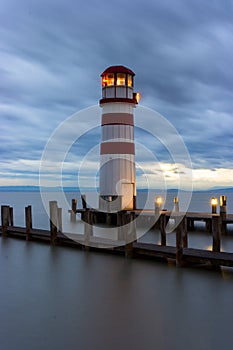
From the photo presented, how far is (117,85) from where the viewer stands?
2244 cm

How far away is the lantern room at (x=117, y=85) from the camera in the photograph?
22.4 meters

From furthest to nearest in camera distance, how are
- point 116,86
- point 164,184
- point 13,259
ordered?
point 164,184, point 116,86, point 13,259

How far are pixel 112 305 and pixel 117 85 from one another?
15.4 metres

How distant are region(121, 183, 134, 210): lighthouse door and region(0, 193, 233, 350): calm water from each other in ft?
30.4

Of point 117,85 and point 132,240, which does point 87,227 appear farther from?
point 117,85

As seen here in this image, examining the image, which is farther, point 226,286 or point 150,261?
point 150,261

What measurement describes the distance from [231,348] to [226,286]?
339 cm

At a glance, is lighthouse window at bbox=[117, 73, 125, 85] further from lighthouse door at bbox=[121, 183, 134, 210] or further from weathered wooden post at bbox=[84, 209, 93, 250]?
weathered wooden post at bbox=[84, 209, 93, 250]

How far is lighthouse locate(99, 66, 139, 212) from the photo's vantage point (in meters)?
22.4

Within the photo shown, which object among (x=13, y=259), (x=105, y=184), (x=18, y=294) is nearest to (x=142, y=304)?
(x=18, y=294)

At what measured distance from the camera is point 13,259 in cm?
1484

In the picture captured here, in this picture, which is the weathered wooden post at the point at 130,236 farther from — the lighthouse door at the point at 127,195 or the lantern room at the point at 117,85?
the lantern room at the point at 117,85

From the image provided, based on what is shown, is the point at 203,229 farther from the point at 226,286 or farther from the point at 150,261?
the point at 226,286

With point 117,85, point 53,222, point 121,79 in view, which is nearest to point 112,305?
point 53,222
